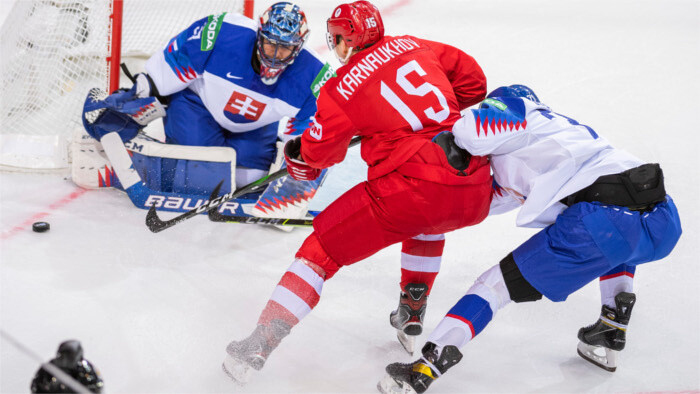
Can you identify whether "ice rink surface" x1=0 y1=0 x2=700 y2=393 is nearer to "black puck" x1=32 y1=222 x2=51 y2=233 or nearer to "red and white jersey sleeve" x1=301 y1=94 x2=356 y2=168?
"black puck" x1=32 y1=222 x2=51 y2=233

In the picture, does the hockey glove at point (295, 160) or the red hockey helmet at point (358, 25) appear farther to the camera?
the hockey glove at point (295, 160)

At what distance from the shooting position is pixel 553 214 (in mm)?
2119

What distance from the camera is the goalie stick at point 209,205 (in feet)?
9.49

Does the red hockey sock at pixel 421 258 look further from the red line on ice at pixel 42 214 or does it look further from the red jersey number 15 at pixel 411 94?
the red line on ice at pixel 42 214

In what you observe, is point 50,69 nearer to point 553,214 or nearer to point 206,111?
point 206,111

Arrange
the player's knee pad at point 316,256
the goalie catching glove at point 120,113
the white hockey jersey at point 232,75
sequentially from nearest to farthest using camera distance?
1. the player's knee pad at point 316,256
2. the white hockey jersey at point 232,75
3. the goalie catching glove at point 120,113

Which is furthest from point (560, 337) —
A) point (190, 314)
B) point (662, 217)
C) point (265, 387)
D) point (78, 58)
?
point (78, 58)

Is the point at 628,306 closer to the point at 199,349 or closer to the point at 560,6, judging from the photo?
the point at 199,349

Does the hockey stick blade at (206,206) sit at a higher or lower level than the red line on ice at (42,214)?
higher

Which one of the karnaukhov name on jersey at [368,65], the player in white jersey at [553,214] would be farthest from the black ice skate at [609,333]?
the karnaukhov name on jersey at [368,65]

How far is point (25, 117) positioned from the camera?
3809 mm

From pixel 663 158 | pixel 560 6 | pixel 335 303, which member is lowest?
pixel 335 303

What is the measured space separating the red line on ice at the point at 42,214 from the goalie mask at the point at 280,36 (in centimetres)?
110

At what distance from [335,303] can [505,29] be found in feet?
10.4
